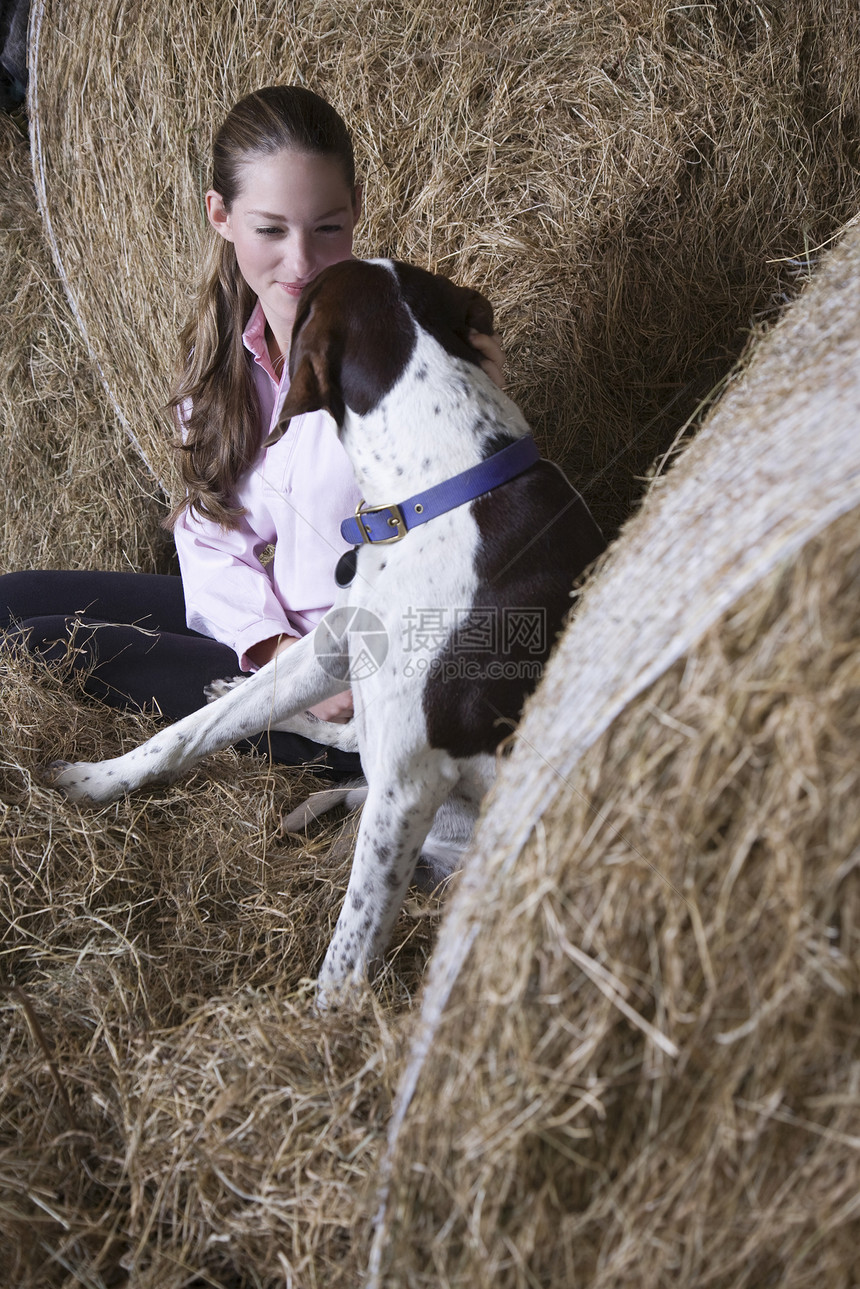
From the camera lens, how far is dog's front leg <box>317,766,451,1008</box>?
174 cm

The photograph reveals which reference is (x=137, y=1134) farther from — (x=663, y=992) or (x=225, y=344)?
(x=225, y=344)

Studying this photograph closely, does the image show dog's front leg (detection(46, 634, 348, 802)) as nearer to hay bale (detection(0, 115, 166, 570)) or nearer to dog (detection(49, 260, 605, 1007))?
dog (detection(49, 260, 605, 1007))

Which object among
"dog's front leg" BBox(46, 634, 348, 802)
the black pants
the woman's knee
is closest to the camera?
"dog's front leg" BBox(46, 634, 348, 802)

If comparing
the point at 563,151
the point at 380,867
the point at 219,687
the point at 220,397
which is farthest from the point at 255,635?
the point at 563,151

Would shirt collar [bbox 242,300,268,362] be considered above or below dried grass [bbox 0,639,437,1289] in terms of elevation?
above

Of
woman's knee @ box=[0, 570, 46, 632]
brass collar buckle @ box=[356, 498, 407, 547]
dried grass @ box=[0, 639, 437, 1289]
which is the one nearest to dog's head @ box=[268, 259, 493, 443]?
brass collar buckle @ box=[356, 498, 407, 547]

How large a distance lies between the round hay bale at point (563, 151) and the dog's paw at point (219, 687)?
3.64 ft

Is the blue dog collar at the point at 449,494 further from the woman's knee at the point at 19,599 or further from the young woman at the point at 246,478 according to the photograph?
the woman's knee at the point at 19,599

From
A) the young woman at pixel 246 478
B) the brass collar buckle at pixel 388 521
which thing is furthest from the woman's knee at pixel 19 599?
the brass collar buckle at pixel 388 521

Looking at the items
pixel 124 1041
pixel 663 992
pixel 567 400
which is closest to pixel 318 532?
pixel 567 400

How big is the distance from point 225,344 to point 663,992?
84.1 inches

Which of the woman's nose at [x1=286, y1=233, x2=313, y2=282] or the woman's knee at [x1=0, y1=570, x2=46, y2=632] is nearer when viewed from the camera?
the woman's nose at [x1=286, y1=233, x2=313, y2=282]

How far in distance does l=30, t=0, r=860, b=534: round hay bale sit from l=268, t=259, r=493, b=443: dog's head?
2.17 feet

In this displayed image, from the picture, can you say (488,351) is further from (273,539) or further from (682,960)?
(682,960)
